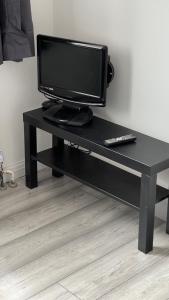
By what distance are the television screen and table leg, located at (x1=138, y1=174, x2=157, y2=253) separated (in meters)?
0.59

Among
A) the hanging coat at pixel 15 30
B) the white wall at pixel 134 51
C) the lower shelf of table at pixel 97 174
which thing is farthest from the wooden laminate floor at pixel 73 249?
the hanging coat at pixel 15 30

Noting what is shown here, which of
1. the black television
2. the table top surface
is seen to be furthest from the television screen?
the table top surface

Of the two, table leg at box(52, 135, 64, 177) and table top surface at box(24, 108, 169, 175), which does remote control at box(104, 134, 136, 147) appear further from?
table leg at box(52, 135, 64, 177)

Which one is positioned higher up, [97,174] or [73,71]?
[73,71]

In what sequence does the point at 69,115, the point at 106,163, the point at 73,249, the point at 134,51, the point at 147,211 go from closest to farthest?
the point at 147,211 < the point at 73,249 < the point at 134,51 < the point at 69,115 < the point at 106,163

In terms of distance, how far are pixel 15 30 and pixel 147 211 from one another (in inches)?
50.0

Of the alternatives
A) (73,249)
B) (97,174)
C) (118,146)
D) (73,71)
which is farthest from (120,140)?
(73,249)

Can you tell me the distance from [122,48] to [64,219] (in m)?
1.04

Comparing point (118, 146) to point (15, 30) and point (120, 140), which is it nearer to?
point (120, 140)

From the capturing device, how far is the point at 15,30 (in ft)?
9.98

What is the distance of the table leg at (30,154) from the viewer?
330cm

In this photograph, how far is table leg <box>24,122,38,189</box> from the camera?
330cm

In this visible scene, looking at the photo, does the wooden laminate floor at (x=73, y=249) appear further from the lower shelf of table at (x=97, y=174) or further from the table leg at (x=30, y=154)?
the lower shelf of table at (x=97, y=174)

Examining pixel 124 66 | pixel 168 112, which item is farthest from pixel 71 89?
pixel 168 112
